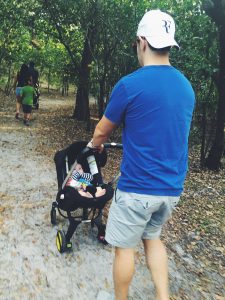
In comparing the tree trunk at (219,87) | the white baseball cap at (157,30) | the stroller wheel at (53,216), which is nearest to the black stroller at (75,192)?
the stroller wheel at (53,216)

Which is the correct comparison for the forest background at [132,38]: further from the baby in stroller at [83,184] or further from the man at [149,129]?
the man at [149,129]

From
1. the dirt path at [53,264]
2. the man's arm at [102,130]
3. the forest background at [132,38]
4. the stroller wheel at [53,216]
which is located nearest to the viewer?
the man's arm at [102,130]

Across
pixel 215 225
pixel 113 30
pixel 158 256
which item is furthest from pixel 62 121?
pixel 158 256

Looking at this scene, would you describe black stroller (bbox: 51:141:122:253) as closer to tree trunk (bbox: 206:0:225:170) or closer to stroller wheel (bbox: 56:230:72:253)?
stroller wheel (bbox: 56:230:72:253)

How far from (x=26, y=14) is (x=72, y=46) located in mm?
2605

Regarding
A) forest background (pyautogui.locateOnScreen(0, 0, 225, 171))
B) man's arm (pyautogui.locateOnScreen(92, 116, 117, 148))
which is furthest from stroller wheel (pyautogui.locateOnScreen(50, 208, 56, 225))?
forest background (pyautogui.locateOnScreen(0, 0, 225, 171))

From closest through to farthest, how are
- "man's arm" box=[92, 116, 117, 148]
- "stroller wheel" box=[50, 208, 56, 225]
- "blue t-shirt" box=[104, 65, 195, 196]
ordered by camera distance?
"blue t-shirt" box=[104, 65, 195, 196] → "man's arm" box=[92, 116, 117, 148] → "stroller wheel" box=[50, 208, 56, 225]

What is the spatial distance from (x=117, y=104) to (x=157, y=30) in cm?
65

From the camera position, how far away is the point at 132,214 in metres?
3.18

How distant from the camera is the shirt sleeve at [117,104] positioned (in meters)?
2.96

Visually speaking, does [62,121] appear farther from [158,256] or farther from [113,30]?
[158,256]

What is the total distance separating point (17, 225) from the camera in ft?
19.0

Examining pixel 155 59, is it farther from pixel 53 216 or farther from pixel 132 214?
pixel 53 216

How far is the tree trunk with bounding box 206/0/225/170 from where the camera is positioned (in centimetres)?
885
